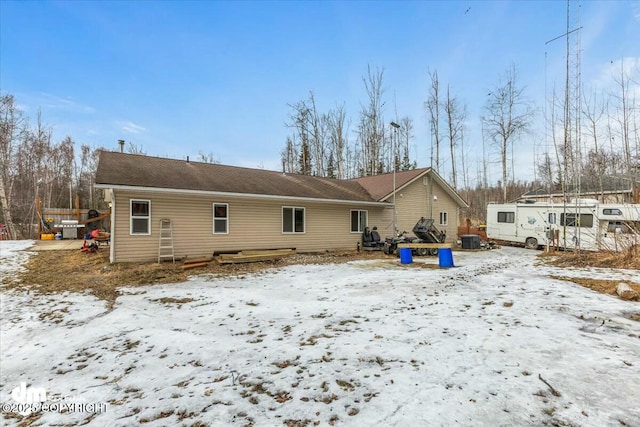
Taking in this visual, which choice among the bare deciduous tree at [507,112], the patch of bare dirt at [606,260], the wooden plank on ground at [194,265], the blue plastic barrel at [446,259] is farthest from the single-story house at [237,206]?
the bare deciduous tree at [507,112]

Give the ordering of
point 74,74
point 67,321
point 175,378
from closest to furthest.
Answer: point 175,378, point 67,321, point 74,74

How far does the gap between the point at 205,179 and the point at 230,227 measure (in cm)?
227

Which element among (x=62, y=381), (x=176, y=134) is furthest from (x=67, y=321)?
(x=176, y=134)

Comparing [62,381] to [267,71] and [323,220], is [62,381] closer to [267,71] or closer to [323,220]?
[323,220]

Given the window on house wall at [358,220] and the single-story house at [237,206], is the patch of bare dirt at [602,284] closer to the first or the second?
the single-story house at [237,206]

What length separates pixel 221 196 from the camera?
39.4ft

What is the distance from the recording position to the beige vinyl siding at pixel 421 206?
1794 centimetres

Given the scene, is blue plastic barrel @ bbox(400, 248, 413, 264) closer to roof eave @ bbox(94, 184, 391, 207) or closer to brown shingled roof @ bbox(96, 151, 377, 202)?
roof eave @ bbox(94, 184, 391, 207)

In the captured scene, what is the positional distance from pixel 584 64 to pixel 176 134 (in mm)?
28327

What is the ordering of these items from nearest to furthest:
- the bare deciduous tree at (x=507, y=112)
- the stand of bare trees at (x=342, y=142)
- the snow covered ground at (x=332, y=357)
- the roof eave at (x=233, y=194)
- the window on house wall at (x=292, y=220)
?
1. the snow covered ground at (x=332, y=357)
2. the roof eave at (x=233, y=194)
3. the window on house wall at (x=292, y=220)
4. the bare deciduous tree at (x=507, y=112)
5. the stand of bare trees at (x=342, y=142)

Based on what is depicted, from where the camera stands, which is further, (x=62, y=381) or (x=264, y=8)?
(x=264, y=8)

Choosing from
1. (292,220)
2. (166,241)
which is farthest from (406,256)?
(166,241)

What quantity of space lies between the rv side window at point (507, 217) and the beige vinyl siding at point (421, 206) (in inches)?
106

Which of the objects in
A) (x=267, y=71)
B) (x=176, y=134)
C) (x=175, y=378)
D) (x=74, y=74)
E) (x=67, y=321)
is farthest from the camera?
(x=176, y=134)
